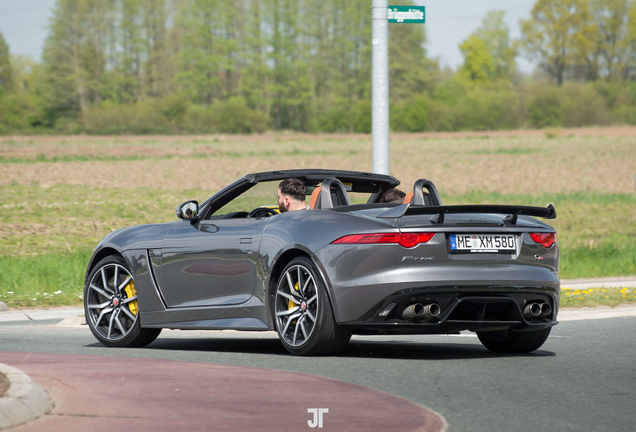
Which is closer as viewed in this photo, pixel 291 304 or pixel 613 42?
pixel 291 304

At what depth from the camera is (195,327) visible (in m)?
7.92

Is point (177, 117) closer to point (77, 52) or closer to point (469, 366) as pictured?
point (77, 52)

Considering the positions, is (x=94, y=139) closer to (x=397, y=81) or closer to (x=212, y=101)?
(x=212, y=101)

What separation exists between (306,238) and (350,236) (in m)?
0.38

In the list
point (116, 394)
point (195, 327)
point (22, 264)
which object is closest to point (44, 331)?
point (195, 327)

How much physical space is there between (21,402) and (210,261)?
314 centimetres

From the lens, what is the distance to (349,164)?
176 ft

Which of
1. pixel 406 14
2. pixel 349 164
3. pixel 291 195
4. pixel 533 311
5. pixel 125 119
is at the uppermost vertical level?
pixel 406 14

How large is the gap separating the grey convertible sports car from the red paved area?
2.46 feet

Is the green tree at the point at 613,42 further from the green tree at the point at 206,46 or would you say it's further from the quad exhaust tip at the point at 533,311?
the quad exhaust tip at the point at 533,311

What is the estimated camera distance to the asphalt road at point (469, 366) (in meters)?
5.34

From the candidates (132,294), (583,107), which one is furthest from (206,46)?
(132,294)

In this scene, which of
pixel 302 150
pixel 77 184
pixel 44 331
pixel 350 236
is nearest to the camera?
pixel 350 236

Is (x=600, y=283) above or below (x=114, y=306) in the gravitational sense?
below
